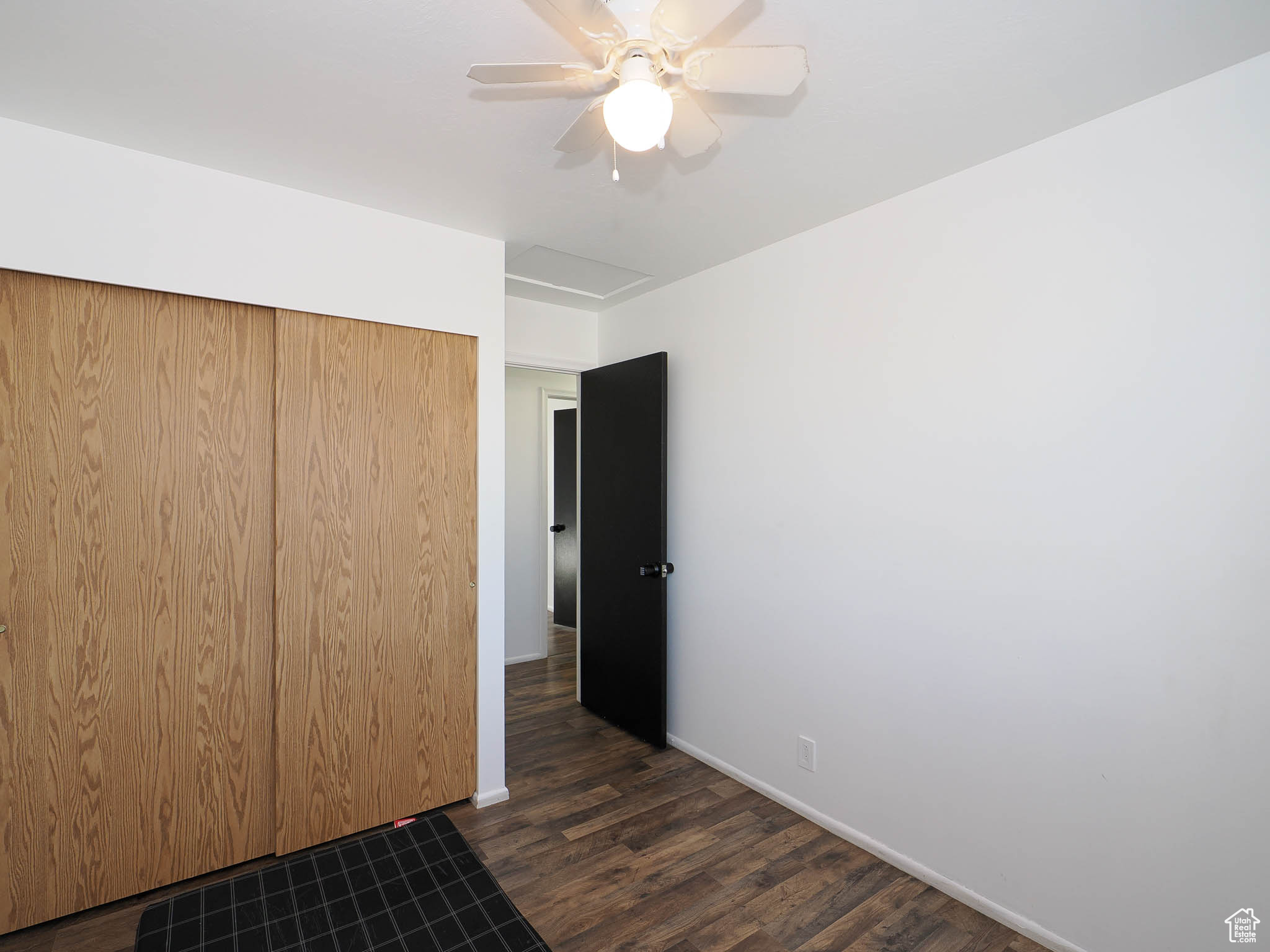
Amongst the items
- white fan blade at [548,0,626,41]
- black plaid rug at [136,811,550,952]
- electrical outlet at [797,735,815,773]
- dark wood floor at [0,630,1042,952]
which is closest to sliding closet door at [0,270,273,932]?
dark wood floor at [0,630,1042,952]

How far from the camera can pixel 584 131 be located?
162 cm

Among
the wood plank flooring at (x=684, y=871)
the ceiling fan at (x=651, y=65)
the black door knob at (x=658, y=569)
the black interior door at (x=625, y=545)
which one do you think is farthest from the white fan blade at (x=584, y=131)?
the wood plank flooring at (x=684, y=871)

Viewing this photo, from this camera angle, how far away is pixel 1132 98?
5.88 ft

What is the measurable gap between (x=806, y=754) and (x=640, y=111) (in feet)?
8.18

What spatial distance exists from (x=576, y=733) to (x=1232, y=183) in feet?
11.2

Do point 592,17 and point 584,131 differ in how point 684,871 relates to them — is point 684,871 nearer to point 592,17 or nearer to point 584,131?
point 584,131

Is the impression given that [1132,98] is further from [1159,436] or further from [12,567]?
[12,567]

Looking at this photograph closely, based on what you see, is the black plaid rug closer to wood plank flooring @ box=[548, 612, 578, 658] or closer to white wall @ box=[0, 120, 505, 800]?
white wall @ box=[0, 120, 505, 800]

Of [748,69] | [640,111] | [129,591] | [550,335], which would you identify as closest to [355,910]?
[129,591]

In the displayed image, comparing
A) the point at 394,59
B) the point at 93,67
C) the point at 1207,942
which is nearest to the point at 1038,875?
the point at 1207,942

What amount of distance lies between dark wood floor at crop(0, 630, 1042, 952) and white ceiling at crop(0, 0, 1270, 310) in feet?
8.04

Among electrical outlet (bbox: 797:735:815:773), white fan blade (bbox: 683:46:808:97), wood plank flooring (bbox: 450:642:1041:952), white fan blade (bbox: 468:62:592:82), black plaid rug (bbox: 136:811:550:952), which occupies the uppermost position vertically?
white fan blade (bbox: 683:46:808:97)

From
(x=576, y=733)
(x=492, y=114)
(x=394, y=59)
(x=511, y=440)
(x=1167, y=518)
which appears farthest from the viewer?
(x=511, y=440)

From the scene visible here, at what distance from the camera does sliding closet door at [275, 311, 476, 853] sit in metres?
2.39
